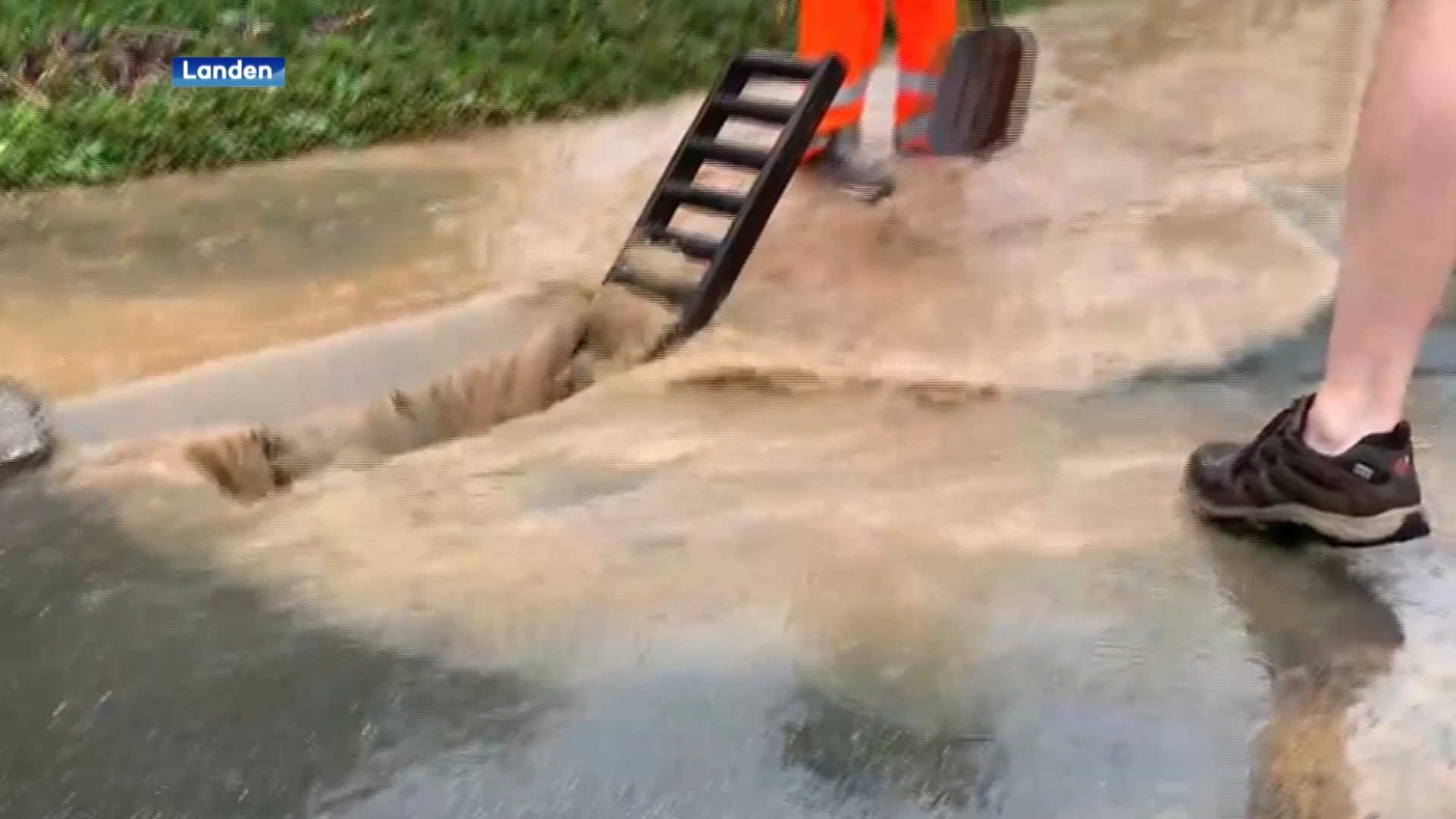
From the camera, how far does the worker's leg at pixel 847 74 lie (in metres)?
2.83

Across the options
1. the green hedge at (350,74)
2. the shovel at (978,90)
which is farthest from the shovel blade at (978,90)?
the green hedge at (350,74)

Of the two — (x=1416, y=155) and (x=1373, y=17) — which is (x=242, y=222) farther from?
(x=1373, y=17)

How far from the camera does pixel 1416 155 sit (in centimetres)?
144

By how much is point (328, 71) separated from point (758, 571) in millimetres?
2345

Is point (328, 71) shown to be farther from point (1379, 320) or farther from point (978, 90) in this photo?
point (1379, 320)

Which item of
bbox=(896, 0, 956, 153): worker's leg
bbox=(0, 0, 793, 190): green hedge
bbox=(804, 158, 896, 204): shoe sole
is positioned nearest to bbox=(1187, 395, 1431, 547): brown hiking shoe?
bbox=(804, 158, 896, 204): shoe sole

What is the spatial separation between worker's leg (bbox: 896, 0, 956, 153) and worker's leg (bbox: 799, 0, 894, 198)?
0.06 m

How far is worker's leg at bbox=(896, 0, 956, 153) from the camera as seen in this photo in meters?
2.95

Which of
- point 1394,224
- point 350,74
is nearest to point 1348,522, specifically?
point 1394,224

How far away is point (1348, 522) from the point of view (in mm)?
1603

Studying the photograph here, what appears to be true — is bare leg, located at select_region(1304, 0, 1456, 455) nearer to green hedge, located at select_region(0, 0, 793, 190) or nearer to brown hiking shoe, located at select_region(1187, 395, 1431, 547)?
brown hiking shoe, located at select_region(1187, 395, 1431, 547)

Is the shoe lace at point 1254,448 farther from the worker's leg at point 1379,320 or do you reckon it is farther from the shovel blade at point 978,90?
the shovel blade at point 978,90

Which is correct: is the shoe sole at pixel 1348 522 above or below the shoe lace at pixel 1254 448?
below

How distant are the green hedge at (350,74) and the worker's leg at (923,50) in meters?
0.87
